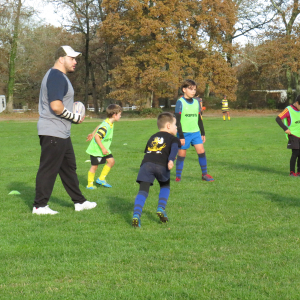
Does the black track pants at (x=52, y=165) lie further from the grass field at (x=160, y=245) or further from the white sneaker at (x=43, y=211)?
the grass field at (x=160, y=245)

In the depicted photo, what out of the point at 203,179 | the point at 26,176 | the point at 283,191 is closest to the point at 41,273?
the point at 283,191

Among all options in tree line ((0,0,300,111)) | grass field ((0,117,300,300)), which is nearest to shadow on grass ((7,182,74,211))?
grass field ((0,117,300,300))

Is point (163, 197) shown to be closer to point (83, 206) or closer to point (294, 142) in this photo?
point (83, 206)

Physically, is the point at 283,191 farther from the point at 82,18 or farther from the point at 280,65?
the point at 82,18

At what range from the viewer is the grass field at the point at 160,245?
358 cm

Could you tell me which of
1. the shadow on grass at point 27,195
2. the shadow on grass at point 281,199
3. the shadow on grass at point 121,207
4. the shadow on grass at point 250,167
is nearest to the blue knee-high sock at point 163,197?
the shadow on grass at point 121,207

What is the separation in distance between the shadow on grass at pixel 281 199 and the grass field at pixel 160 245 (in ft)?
0.05

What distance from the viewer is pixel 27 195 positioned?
7859mm

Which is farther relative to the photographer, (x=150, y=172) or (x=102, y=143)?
(x=102, y=143)

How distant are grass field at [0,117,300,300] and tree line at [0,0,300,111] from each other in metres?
35.3

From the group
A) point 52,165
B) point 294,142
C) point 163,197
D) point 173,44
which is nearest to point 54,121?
point 52,165

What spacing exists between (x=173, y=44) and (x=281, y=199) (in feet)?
128

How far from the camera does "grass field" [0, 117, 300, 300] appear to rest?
3.58m

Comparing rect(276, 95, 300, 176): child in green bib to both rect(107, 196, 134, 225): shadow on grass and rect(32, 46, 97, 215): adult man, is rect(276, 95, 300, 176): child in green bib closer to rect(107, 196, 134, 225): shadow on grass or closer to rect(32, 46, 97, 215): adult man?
rect(107, 196, 134, 225): shadow on grass
